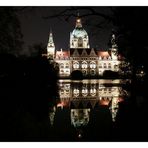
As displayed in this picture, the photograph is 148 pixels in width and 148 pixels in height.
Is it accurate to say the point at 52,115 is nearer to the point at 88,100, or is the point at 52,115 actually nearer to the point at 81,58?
the point at 88,100

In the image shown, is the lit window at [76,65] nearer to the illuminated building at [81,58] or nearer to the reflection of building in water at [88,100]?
the illuminated building at [81,58]

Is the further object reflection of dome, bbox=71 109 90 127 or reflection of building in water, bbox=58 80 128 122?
reflection of building in water, bbox=58 80 128 122

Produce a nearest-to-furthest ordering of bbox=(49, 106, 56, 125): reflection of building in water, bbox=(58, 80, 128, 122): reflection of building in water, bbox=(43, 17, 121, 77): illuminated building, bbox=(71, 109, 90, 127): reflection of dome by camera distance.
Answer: bbox=(71, 109, 90, 127): reflection of dome < bbox=(49, 106, 56, 125): reflection of building in water < bbox=(58, 80, 128, 122): reflection of building in water < bbox=(43, 17, 121, 77): illuminated building

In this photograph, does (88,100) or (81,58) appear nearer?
(88,100)

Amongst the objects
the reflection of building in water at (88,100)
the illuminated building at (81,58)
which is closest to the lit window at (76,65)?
the illuminated building at (81,58)

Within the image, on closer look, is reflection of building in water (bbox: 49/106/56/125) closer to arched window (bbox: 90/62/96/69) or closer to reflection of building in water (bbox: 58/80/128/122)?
reflection of building in water (bbox: 58/80/128/122)

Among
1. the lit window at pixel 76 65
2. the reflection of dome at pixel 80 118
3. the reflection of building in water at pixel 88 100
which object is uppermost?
the lit window at pixel 76 65

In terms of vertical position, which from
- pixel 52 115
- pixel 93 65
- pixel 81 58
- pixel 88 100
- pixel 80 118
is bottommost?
pixel 80 118

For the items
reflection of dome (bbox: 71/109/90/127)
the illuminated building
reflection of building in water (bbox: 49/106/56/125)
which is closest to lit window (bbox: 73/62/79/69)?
the illuminated building

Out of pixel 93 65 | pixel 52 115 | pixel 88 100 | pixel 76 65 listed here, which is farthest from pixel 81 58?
pixel 52 115

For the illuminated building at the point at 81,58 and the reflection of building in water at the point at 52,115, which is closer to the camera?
the reflection of building in water at the point at 52,115

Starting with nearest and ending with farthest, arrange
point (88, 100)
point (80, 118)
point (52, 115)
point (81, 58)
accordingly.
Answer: point (80, 118)
point (52, 115)
point (88, 100)
point (81, 58)

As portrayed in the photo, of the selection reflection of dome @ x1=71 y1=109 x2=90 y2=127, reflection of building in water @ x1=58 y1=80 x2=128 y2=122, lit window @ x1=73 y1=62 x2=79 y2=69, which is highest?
lit window @ x1=73 y1=62 x2=79 y2=69

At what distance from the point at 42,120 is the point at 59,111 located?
7.98 ft
